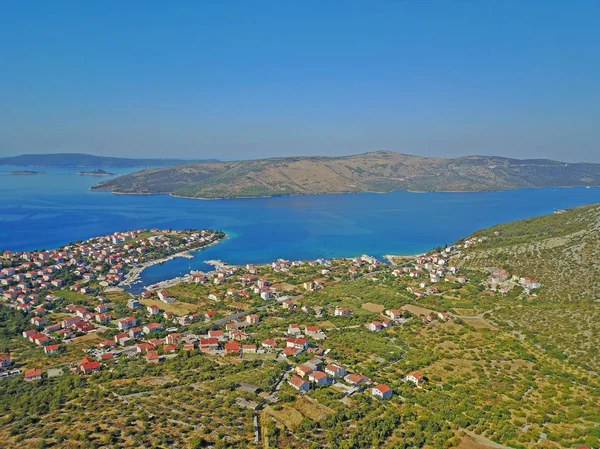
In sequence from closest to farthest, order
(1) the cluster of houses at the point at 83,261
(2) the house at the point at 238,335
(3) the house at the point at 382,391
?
(3) the house at the point at 382,391
(2) the house at the point at 238,335
(1) the cluster of houses at the point at 83,261

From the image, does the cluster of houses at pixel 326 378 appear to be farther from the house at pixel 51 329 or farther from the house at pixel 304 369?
the house at pixel 51 329

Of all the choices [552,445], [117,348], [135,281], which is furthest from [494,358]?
[135,281]

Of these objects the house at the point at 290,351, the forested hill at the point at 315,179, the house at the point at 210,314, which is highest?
the forested hill at the point at 315,179

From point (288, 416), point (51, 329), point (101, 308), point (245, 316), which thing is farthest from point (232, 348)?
point (101, 308)

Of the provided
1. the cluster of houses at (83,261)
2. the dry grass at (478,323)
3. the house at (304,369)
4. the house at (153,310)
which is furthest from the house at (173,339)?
the dry grass at (478,323)

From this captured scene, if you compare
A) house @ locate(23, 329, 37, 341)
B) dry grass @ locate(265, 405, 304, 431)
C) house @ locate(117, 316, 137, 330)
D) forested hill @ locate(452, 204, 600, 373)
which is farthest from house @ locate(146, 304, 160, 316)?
forested hill @ locate(452, 204, 600, 373)

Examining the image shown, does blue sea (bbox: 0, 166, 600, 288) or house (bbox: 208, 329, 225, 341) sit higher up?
blue sea (bbox: 0, 166, 600, 288)

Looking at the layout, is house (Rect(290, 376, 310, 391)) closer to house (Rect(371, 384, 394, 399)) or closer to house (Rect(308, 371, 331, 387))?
house (Rect(308, 371, 331, 387))
